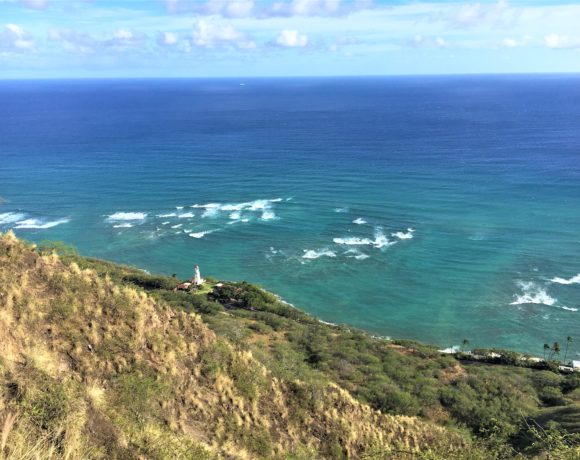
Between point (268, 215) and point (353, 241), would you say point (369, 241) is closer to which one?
point (353, 241)

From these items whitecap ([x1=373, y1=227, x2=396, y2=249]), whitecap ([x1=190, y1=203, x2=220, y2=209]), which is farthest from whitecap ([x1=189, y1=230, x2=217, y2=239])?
whitecap ([x1=373, y1=227, x2=396, y2=249])

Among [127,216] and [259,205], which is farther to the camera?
[259,205]

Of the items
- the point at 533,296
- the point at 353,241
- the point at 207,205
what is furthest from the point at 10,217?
the point at 533,296

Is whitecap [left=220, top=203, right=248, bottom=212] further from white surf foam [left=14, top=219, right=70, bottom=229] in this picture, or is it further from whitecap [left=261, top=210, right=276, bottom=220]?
white surf foam [left=14, top=219, right=70, bottom=229]

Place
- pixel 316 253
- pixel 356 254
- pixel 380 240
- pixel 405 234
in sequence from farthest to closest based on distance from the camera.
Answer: pixel 405 234
pixel 380 240
pixel 316 253
pixel 356 254

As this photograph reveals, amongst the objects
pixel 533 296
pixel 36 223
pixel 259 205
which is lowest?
pixel 533 296

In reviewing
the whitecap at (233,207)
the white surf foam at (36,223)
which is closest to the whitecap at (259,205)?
the whitecap at (233,207)
